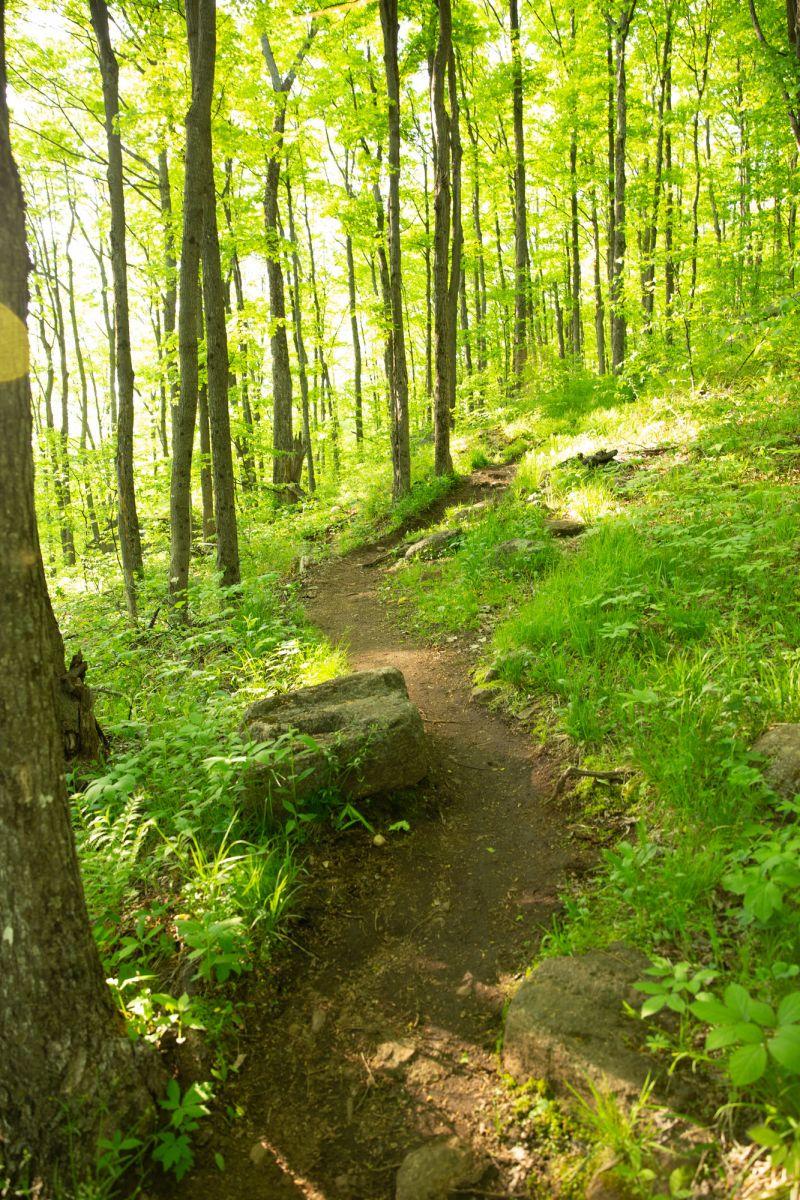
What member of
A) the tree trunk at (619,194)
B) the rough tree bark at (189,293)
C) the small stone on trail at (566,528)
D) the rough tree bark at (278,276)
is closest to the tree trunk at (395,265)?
the rough tree bark at (278,276)

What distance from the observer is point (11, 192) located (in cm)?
201

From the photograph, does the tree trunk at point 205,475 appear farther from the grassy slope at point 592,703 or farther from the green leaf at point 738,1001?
the green leaf at point 738,1001

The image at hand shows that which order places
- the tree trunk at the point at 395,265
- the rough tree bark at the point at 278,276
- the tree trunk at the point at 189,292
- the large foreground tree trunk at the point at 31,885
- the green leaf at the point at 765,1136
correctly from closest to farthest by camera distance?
the green leaf at the point at 765,1136
the large foreground tree trunk at the point at 31,885
the tree trunk at the point at 189,292
the tree trunk at the point at 395,265
the rough tree bark at the point at 278,276

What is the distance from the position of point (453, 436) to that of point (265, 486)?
489 cm

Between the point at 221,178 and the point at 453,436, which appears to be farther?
the point at 453,436

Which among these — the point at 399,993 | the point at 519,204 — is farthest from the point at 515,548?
the point at 519,204

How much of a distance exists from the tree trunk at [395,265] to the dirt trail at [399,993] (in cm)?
815

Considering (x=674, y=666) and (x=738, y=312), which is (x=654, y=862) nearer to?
(x=674, y=666)

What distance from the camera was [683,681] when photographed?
3871 mm

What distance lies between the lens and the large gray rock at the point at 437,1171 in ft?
6.85

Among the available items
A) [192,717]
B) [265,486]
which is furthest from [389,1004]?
[265,486]

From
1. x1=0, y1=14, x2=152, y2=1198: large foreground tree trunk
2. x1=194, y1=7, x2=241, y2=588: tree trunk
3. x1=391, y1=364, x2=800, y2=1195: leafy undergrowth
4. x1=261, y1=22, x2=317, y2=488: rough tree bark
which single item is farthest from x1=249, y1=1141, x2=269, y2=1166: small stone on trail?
x1=261, y1=22, x2=317, y2=488: rough tree bark

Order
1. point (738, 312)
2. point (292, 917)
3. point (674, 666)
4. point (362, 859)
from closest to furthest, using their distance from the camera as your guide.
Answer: point (292, 917), point (362, 859), point (674, 666), point (738, 312)

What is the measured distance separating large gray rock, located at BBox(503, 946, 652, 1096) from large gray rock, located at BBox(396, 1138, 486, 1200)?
Result: 1.06ft
